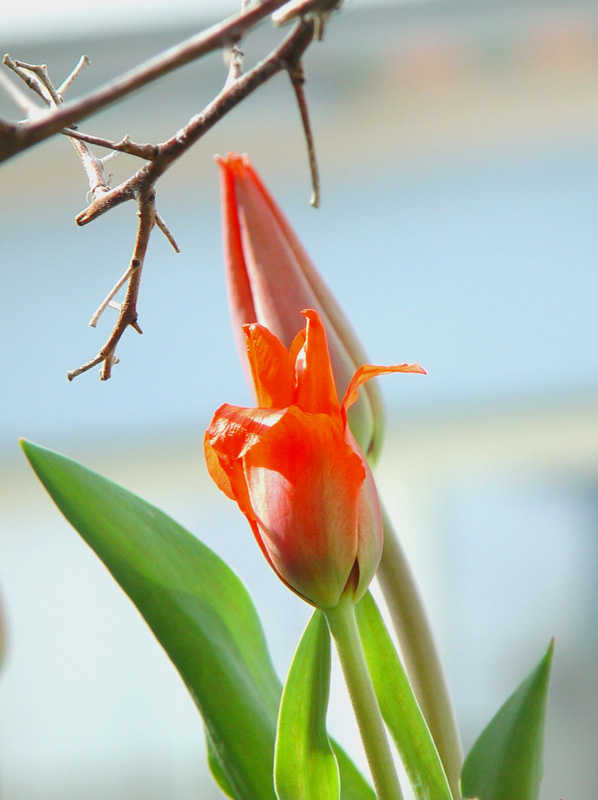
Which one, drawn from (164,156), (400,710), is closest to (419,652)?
(400,710)

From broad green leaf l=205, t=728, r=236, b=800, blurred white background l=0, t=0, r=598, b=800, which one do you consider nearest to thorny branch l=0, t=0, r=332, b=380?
broad green leaf l=205, t=728, r=236, b=800

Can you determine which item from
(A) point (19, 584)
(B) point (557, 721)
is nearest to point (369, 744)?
(B) point (557, 721)

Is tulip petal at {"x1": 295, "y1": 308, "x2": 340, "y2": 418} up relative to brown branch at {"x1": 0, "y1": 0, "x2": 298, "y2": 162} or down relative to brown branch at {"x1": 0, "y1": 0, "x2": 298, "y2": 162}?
down

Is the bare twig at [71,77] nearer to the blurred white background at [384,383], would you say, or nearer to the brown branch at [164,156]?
the brown branch at [164,156]

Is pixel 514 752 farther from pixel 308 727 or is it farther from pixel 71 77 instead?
pixel 71 77

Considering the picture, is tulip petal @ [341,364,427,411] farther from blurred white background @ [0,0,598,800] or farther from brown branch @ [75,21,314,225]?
blurred white background @ [0,0,598,800]

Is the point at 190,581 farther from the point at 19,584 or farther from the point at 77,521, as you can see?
the point at 19,584
